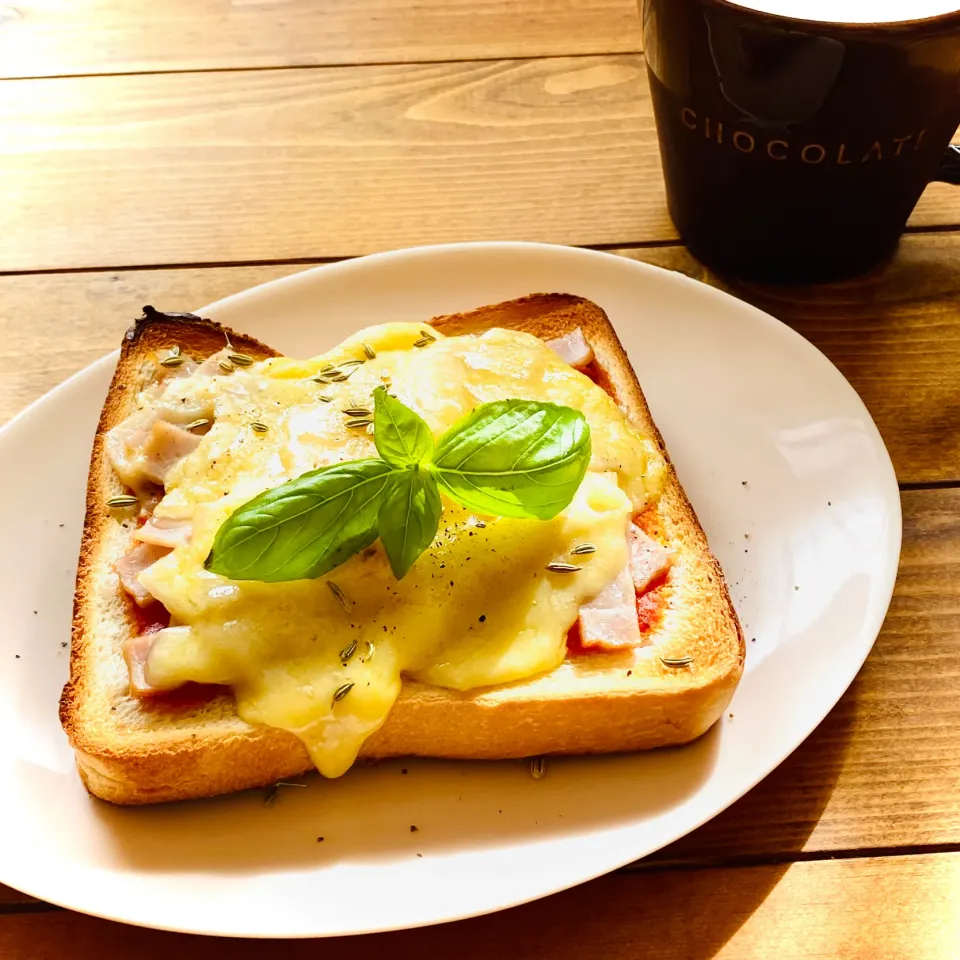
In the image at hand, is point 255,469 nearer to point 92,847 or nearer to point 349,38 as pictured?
point 92,847

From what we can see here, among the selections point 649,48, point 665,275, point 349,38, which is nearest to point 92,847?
point 665,275

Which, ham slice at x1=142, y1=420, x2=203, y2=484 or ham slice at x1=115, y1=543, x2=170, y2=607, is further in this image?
ham slice at x1=142, y1=420, x2=203, y2=484

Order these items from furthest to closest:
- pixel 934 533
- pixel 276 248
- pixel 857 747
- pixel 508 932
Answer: pixel 276 248 → pixel 934 533 → pixel 857 747 → pixel 508 932

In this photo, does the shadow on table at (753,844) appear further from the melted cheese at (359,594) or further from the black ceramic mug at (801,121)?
the black ceramic mug at (801,121)

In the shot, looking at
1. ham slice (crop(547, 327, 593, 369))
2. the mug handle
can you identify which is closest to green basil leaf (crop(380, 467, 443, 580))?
ham slice (crop(547, 327, 593, 369))

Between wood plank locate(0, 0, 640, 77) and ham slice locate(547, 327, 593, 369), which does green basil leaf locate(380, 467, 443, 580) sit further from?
wood plank locate(0, 0, 640, 77)

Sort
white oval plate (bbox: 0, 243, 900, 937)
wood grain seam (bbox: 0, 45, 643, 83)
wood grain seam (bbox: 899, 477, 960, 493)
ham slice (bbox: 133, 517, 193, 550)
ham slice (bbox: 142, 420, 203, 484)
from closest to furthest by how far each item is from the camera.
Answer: white oval plate (bbox: 0, 243, 900, 937), ham slice (bbox: 133, 517, 193, 550), ham slice (bbox: 142, 420, 203, 484), wood grain seam (bbox: 899, 477, 960, 493), wood grain seam (bbox: 0, 45, 643, 83)
